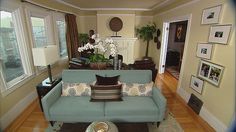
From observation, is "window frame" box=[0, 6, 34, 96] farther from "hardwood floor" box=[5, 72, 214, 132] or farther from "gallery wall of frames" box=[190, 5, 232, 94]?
"gallery wall of frames" box=[190, 5, 232, 94]

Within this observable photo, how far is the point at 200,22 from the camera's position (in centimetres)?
271

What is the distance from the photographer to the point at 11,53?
2.63 m

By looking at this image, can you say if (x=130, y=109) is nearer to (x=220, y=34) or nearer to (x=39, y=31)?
(x=220, y=34)

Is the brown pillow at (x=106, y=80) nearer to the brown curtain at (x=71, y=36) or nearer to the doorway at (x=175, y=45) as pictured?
the brown curtain at (x=71, y=36)

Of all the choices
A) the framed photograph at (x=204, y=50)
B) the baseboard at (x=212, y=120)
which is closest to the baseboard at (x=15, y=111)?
the baseboard at (x=212, y=120)

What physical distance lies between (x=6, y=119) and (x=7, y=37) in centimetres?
141

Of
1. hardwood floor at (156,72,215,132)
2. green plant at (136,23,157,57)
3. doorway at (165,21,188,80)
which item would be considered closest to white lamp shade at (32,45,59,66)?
hardwood floor at (156,72,215,132)

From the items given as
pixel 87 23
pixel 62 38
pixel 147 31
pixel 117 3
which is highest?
pixel 117 3

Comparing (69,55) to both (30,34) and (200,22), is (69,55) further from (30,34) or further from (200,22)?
(200,22)

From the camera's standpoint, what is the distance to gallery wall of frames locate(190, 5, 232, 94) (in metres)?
2.15

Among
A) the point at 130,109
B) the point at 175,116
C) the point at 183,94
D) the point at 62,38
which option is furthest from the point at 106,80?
the point at 62,38

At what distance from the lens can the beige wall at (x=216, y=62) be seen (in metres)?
2.01

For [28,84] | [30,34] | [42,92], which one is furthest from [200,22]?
[28,84]

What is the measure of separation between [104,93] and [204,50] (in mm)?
1971
